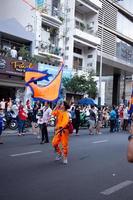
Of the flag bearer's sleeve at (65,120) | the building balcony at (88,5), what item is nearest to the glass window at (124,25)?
the building balcony at (88,5)

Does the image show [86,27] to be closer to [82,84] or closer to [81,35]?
Answer: [81,35]

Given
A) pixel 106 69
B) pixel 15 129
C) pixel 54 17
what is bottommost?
pixel 15 129

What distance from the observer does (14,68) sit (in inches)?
1102

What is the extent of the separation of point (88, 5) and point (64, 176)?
104 ft

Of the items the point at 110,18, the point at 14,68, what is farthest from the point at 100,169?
the point at 110,18

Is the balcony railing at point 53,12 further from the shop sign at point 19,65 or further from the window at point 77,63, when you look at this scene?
the shop sign at point 19,65

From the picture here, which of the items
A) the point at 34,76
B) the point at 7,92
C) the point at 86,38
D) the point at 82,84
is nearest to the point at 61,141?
the point at 34,76

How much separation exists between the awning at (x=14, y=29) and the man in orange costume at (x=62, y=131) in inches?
730

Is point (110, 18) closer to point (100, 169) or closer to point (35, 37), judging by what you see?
point (35, 37)

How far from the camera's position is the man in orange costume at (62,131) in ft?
34.4

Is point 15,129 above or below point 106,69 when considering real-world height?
below

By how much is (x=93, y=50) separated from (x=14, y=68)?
13911 millimetres

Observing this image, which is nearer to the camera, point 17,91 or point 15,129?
point 15,129

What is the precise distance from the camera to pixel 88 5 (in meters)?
38.3
